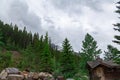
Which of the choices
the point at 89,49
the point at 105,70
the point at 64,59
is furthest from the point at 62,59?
the point at 105,70

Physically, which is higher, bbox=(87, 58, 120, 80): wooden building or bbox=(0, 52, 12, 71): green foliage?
bbox=(0, 52, 12, 71): green foliage

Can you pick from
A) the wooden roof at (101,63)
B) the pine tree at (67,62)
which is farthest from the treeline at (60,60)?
the wooden roof at (101,63)

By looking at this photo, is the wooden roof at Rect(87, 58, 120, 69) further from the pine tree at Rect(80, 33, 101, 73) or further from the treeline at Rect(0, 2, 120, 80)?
the pine tree at Rect(80, 33, 101, 73)

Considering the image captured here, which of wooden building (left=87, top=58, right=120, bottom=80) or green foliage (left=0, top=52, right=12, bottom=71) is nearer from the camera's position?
wooden building (left=87, top=58, right=120, bottom=80)

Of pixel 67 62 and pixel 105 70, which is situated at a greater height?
pixel 67 62

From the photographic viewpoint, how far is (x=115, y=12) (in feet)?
134

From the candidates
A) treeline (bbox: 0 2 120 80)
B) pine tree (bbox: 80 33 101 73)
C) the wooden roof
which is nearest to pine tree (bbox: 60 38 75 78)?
treeline (bbox: 0 2 120 80)

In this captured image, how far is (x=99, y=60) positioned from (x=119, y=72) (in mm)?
3624

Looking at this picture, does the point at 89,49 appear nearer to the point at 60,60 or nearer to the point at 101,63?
the point at 60,60

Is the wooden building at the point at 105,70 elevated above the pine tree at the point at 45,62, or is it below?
below

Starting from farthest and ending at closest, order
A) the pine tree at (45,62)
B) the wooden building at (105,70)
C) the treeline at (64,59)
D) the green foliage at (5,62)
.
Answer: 1. the pine tree at (45,62)
2. the green foliage at (5,62)
3. the treeline at (64,59)
4. the wooden building at (105,70)

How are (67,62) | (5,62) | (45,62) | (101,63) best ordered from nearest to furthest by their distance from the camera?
(101,63) < (67,62) < (5,62) < (45,62)

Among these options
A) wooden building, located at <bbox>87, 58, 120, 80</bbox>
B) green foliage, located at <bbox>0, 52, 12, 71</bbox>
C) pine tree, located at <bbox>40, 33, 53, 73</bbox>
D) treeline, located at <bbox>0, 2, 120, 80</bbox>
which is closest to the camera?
wooden building, located at <bbox>87, 58, 120, 80</bbox>

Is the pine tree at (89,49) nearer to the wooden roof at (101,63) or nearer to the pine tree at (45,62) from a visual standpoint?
the pine tree at (45,62)
